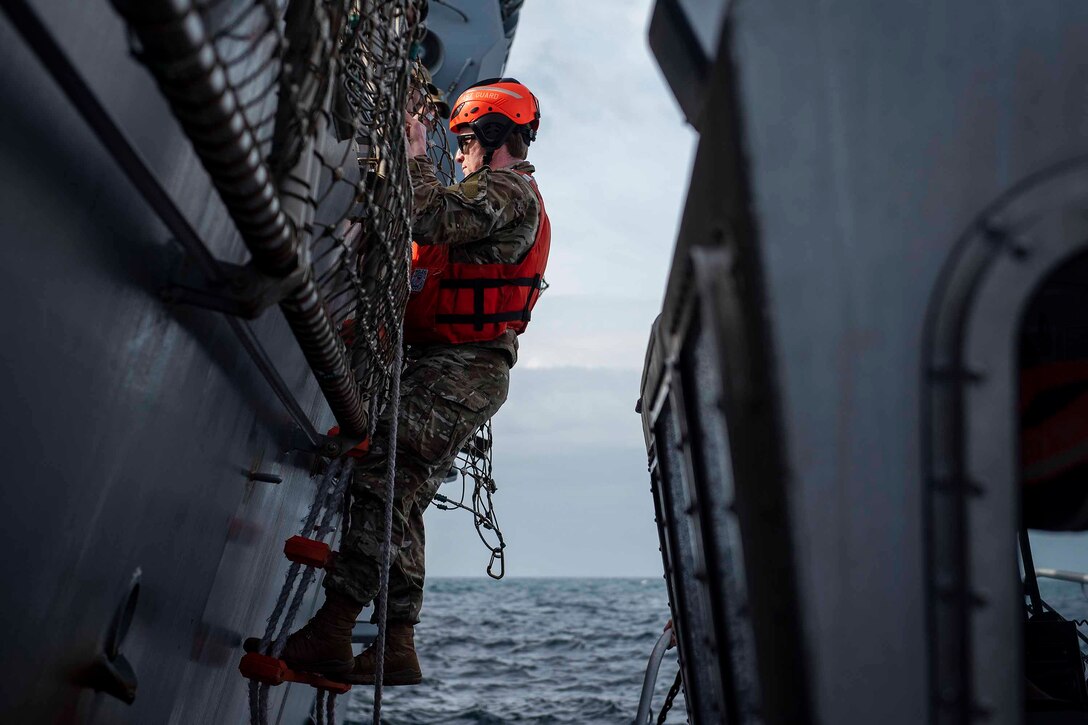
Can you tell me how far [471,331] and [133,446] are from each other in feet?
6.82

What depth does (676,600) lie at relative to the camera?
2.61 metres

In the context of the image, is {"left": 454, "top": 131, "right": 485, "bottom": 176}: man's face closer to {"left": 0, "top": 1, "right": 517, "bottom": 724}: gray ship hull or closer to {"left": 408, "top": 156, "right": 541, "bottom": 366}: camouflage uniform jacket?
{"left": 408, "top": 156, "right": 541, "bottom": 366}: camouflage uniform jacket

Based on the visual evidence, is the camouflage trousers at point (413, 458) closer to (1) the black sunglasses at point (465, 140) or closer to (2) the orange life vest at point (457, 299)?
(2) the orange life vest at point (457, 299)

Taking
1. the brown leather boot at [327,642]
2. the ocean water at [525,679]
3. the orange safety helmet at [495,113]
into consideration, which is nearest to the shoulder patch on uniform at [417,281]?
the orange safety helmet at [495,113]

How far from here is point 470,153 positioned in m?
4.18

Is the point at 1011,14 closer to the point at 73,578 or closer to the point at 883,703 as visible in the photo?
the point at 883,703

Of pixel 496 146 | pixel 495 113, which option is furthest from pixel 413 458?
pixel 495 113

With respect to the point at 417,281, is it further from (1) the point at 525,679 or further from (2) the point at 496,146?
(1) the point at 525,679

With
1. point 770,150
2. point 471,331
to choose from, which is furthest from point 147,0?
point 471,331

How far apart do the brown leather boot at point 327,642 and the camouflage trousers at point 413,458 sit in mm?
53

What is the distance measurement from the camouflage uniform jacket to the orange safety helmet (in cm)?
17

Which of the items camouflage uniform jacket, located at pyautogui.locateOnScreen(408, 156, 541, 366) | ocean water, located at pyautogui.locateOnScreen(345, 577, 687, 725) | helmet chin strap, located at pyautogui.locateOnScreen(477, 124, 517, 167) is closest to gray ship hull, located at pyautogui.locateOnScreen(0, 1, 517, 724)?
camouflage uniform jacket, located at pyautogui.locateOnScreen(408, 156, 541, 366)

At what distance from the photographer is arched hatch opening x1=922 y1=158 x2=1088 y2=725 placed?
1.21 metres

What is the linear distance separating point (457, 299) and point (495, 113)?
2.68 feet
